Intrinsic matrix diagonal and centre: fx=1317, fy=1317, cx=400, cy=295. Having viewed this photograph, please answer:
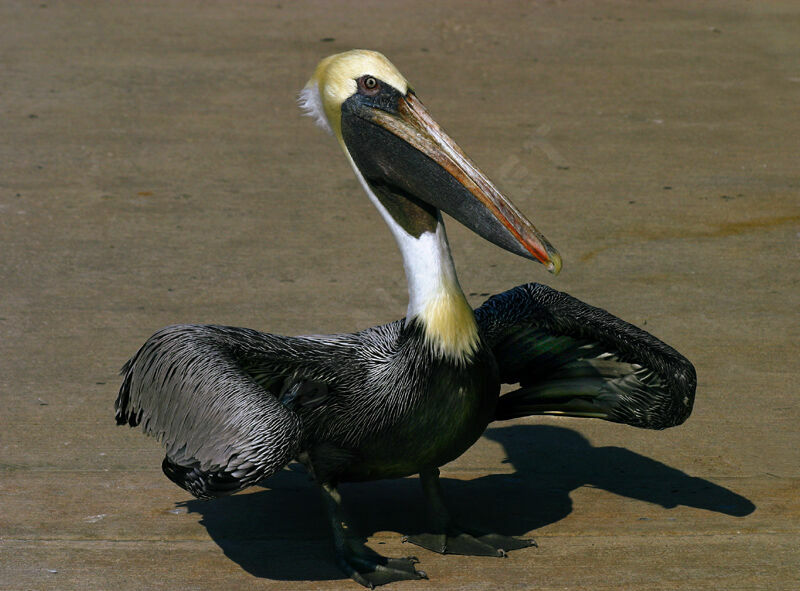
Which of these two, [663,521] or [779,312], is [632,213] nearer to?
[779,312]

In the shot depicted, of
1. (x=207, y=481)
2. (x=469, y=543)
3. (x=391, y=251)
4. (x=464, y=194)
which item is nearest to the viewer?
(x=207, y=481)

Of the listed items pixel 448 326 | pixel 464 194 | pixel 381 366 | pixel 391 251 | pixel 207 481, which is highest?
pixel 464 194

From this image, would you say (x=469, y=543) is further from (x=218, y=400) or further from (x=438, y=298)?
(x=218, y=400)

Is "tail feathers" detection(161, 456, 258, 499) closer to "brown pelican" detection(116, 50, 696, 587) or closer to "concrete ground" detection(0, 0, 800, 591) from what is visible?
"brown pelican" detection(116, 50, 696, 587)

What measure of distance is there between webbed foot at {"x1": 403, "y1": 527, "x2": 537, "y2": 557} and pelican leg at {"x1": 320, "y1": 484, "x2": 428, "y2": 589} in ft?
0.45

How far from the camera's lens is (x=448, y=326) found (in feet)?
13.3

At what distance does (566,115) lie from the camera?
9.27 m

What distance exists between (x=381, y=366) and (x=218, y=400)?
57 centimetres

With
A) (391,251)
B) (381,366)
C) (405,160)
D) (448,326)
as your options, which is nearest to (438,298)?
(448,326)

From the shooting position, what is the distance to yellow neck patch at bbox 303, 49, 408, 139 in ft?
13.4

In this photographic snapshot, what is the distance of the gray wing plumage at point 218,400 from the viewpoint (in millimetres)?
3744

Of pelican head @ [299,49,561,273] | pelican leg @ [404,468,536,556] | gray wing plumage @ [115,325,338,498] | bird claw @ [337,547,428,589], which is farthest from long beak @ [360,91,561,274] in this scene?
bird claw @ [337,547,428,589]

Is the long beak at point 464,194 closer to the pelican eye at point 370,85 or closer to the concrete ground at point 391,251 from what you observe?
the pelican eye at point 370,85

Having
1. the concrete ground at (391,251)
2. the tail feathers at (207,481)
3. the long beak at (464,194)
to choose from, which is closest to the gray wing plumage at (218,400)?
the tail feathers at (207,481)
